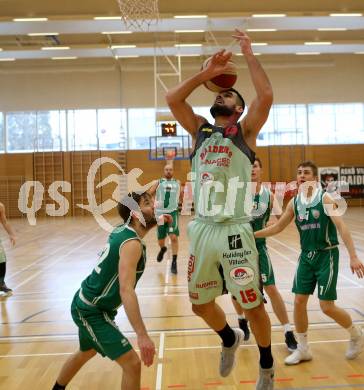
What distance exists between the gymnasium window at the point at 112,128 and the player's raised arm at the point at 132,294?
24.3 m

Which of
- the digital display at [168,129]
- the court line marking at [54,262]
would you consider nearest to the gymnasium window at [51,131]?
the digital display at [168,129]

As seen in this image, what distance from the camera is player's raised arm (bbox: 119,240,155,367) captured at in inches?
113

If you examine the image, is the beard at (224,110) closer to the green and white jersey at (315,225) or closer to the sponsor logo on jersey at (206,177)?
the sponsor logo on jersey at (206,177)

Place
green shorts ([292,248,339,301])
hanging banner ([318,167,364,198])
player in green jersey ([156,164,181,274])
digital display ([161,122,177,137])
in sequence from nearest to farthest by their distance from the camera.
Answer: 1. green shorts ([292,248,339,301])
2. player in green jersey ([156,164,181,274])
3. digital display ([161,122,177,137])
4. hanging banner ([318,167,364,198])

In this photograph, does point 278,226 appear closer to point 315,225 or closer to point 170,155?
point 315,225

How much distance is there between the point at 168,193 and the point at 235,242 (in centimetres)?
736

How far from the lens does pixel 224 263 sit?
3.21m

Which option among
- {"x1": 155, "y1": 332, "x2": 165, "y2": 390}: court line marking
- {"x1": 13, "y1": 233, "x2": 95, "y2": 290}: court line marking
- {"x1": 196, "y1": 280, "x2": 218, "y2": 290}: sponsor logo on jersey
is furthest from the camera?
{"x1": 13, "y1": 233, "x2": 95, "y2": 290}: court line marking

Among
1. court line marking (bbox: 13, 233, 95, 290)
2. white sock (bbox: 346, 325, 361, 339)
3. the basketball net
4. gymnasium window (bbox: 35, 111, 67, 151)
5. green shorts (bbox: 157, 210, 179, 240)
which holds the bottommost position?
court line marking (bbox: 13, 233, 95, 290)

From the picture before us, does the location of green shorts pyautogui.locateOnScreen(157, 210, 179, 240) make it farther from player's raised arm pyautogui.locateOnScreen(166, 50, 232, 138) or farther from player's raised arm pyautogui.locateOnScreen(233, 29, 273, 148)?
player's raised arm pyautogui.locateOnScreen(233, 29, 273, 148)

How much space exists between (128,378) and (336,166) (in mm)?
25830

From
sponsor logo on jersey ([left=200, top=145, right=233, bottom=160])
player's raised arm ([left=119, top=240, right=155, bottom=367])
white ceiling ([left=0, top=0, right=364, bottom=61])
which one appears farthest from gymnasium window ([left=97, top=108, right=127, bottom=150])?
player's raised arm ([left=119, top=240, right=155, bottom=367])

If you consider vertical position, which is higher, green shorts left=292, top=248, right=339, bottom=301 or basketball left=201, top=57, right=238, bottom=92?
basketball left=201, top=57, right=238, bottom=92

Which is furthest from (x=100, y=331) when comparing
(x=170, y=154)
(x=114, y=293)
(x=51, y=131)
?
(x=51, y=131)
